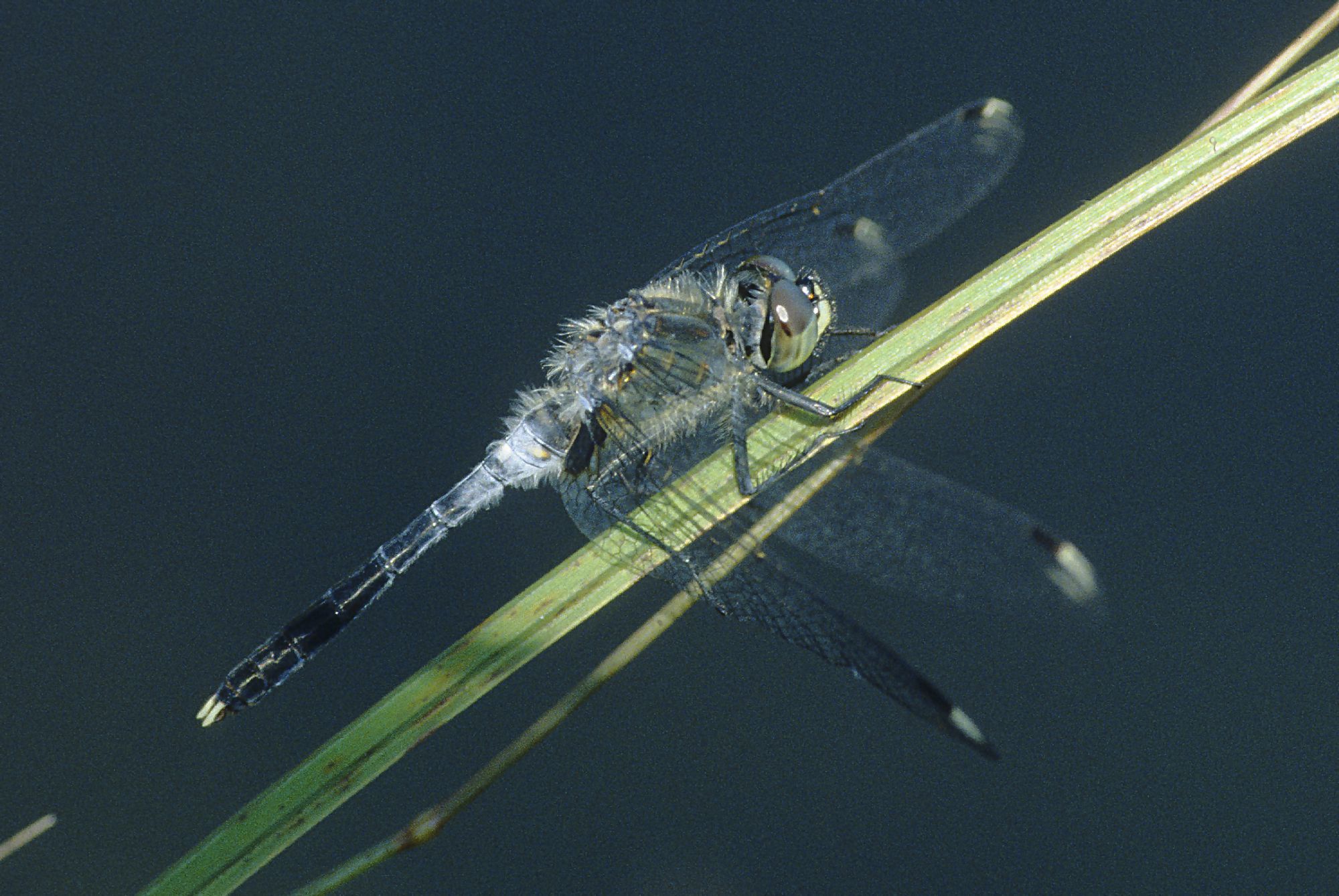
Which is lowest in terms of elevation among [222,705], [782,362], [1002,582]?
[1002,582]

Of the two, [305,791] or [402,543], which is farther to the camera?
[402,543]

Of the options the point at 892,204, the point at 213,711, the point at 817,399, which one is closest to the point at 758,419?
the point at 817,399

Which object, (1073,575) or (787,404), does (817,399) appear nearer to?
(787,404)

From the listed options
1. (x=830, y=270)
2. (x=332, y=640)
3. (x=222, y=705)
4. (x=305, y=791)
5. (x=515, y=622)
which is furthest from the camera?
(x=830, y=270)

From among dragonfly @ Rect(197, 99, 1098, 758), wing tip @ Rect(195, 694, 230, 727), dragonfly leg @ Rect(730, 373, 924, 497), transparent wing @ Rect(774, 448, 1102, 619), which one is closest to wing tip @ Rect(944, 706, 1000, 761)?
dragonfly @ Rect(197, 99, 1098, 758)

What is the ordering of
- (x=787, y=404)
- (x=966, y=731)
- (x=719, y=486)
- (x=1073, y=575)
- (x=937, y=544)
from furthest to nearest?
(x=787, y=404), (x=719, y=486), (x=937, y=544), (x=1073, y=575), (x=966, y=731)

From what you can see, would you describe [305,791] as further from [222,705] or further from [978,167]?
[978,167]

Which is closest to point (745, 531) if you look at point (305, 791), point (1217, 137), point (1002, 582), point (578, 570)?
point (578, 570)
